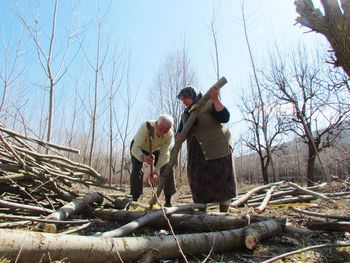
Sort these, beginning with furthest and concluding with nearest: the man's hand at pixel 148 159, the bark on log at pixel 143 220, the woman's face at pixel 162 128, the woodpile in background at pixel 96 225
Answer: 1. the man's hand at pixel 148 159
2. the woman's face at pixel 162 128
3. the bark on log at pixel 143 220
4. the woodpile in background at pixel 96 225

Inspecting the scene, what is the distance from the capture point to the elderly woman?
3.02 metres

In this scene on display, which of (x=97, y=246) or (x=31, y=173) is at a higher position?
(x=31, y=173)

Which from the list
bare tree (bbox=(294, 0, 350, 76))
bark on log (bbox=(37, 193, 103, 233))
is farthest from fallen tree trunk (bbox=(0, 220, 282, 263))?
bare tree (bbox=(294, 0, 350, 76))

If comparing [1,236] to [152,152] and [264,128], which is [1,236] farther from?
[264,128]

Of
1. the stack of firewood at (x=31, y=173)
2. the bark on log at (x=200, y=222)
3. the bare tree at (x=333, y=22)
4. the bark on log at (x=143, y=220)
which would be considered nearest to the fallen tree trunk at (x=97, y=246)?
the bark on log at (x=143, y=220)

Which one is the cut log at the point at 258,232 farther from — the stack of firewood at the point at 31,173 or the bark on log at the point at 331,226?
the stack of firewood at the point at 31,173

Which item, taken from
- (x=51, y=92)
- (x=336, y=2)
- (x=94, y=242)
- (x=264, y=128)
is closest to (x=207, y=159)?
(x=94, y=242)

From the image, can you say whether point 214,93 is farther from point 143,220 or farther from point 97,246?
point 97,246

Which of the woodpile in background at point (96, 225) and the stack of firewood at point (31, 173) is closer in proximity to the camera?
the woodpile in background at point (96, 225)

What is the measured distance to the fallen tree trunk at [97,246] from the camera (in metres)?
1.37

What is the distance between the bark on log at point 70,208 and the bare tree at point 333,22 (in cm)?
296

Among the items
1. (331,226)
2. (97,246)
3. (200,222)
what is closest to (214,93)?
(200,222)

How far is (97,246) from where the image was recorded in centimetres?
158

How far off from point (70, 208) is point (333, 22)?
3188 millimetres
